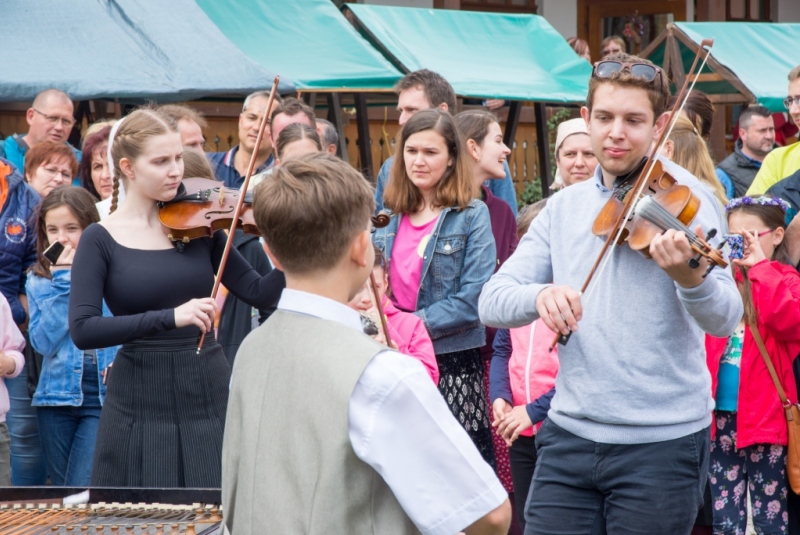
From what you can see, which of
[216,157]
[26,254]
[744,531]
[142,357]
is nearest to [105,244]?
[142,357]

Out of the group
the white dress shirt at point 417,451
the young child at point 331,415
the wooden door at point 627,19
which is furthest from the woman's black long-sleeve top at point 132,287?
the wooden door at point 627,19

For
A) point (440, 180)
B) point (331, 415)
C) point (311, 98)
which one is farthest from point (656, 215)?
point (311, 98)

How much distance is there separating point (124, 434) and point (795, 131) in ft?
30.6

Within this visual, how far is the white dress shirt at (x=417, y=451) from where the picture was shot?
191 cm

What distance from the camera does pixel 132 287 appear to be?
3580 mm

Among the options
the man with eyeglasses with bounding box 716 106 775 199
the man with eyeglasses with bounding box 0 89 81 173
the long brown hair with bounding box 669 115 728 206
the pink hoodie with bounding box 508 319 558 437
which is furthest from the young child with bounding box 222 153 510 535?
the man with eyeglasses with bounding box 716 106 775 199

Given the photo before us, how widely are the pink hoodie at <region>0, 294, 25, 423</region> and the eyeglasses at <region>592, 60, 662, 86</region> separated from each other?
3046 millimetres

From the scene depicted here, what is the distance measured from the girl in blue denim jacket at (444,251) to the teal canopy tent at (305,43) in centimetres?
322

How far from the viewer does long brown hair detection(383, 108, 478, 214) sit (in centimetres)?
464

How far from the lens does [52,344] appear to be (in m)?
4.86

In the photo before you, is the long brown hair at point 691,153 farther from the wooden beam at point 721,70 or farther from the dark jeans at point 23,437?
the wooden beam at point 721,70

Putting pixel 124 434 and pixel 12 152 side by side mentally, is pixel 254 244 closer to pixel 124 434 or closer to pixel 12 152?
pixel 124 434

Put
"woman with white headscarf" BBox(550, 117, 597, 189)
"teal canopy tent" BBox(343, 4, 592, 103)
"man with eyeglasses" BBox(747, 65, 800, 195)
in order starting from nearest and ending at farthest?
"woman with white headscarf" BBox(550, 117, 597, 189), "man with eyeglasses" BBox(747, 65, 800, 195), "teal canopy tent" BBox(343, 4, 592, 103)

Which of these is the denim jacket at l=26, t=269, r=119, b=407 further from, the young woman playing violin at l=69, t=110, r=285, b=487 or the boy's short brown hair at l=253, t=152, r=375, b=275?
the boy's short brown hair at l=253, t=152, r=375, b=275
